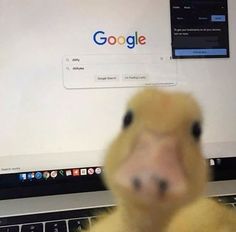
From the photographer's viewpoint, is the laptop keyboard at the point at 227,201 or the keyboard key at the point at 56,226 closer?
the laptop keyboard at the point at 227,201

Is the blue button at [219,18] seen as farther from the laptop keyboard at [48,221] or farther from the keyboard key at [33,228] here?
the keyboard key at [33,228]

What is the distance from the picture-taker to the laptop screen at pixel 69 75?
58cm

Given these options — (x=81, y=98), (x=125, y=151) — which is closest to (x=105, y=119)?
(x=81, y=98)

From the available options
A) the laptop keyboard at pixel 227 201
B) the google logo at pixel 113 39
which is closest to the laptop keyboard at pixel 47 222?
the laptop keyboard at pixel 227 201

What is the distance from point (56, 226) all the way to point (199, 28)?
1.07 ft

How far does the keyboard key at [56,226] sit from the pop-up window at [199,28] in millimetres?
276

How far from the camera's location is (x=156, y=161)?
0.14 m

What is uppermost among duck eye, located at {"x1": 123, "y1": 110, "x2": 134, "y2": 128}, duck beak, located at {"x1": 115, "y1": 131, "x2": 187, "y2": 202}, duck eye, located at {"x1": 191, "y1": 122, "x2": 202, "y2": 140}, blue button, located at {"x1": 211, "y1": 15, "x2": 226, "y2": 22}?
blue button, located at {"x1": 211, "y1": 15, "x2": 226, "y2": 22}

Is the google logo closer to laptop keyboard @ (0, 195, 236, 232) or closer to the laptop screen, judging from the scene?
the laptop screen

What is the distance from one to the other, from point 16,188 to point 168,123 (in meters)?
0.46

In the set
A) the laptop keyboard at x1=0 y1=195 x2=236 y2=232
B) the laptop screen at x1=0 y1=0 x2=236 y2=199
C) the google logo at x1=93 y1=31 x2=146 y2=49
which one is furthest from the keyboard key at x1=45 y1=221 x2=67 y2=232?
the google logo at x1=93 y1=31 x2=146 y2=49

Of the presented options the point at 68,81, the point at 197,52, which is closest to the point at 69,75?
the point at 68,81

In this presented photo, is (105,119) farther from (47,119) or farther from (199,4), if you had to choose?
(199,4)

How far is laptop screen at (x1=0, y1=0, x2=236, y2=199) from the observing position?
0.58m
